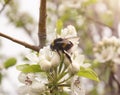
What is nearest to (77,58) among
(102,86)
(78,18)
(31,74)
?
(31,74)

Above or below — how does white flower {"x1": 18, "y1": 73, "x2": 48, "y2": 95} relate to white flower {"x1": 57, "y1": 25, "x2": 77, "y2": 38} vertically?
below

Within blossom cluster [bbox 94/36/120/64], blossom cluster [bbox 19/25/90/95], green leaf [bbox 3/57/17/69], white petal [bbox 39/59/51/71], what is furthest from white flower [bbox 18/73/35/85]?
blossom cluster [bbox 94/36/120/64]

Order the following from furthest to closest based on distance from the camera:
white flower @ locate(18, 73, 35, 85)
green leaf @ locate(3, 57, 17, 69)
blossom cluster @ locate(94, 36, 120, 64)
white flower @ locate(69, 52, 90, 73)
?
blossom cluster @ locate(94, 36, 120, 64), green leaf @ locate(3, 57, 17, 69), white flower @ locate(18, 73, 35, 85), white flower @ locate(69, 52, 90, 73)

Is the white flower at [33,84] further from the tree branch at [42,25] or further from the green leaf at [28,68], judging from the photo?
the tree branch at [42,25]

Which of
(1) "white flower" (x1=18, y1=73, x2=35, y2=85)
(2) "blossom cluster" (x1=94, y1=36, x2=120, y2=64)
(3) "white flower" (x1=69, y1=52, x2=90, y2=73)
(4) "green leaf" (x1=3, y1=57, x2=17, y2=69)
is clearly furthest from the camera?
(2) "blossom cluster" (x1=94, y1=36, x2=120, y2=64)

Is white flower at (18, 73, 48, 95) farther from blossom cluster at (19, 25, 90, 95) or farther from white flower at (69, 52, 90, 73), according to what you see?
white flower at (69, 52, 90, 73)

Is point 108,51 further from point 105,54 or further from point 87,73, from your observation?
point 87,73

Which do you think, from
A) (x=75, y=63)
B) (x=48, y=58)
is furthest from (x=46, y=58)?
(x=75, y=63)

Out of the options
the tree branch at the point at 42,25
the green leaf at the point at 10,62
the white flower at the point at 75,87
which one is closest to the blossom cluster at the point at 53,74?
the white flower at the point at 75,87
